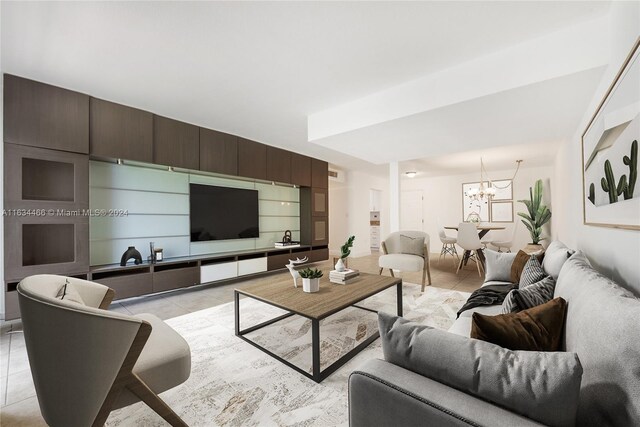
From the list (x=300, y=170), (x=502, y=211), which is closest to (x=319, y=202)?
(x=300, y=170)

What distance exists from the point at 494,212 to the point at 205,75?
7153 mm

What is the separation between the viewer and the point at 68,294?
4.24ft

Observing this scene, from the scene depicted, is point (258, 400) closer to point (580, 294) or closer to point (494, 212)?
point (580, 294)

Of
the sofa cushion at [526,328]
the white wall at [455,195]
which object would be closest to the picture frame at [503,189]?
the white wall at [455,195]

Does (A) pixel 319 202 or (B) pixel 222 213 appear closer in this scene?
(B) pixel 222 213

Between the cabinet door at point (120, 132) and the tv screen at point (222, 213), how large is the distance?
87 centimetres

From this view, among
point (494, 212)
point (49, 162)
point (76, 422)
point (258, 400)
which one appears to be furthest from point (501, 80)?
point (494, 212)

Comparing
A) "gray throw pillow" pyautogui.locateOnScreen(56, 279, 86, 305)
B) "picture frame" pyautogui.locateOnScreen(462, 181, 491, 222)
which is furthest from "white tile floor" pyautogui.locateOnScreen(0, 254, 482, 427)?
"picture frame" pyautogui.locateOnScreen(462, 181, 491, 222)

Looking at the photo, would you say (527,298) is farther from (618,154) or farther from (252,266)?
(252,266)

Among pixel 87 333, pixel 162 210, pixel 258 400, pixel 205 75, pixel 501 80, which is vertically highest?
pixel 205 75

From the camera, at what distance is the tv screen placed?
13.1ft

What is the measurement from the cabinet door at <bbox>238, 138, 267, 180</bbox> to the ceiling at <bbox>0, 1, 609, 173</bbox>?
3.70 ft

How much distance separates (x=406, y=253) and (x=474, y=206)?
421cm

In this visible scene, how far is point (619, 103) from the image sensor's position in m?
1.37
